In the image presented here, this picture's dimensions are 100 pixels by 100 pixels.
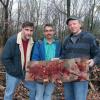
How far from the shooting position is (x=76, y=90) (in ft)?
17.5

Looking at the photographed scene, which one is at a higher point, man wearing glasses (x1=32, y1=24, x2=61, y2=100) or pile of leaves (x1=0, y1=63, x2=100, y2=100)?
man wearing glasses (x1=32, y1=24, x2=61, y2=100)

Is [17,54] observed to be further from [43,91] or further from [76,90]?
[76,90]

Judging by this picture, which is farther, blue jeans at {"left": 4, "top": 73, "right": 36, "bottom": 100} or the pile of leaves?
the pile of leaves

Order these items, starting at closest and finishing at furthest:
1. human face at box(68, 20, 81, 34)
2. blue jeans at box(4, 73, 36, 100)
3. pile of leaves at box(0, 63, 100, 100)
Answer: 1. human face at box(68, 20, 81, 34)
2. blue jeans at box(4, 73, 36, 100)
3. pile of leaves at box(0, 63, 100, 100)

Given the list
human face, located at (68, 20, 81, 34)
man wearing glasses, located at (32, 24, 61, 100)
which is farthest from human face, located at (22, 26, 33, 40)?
human face, located at (68, 20, 81, 34)

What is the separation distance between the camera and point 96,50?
5.27 m

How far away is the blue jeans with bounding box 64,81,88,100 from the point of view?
5.29 metres

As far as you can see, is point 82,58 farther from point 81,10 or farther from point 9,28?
point 81,10

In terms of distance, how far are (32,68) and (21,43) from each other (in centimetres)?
49

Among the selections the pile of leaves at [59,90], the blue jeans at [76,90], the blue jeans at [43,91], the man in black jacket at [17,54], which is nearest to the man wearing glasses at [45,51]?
the blue jeans at [43,91]

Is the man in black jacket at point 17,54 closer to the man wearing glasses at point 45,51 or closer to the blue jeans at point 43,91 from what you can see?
the man wearing glasses at point 45,51

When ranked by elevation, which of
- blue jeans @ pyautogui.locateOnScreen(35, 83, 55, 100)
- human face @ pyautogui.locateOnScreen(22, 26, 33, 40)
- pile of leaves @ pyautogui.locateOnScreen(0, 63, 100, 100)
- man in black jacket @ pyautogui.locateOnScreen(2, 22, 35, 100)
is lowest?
pile of leaves @ pyautogui.locateOnScreen(0, 63, 100, 100)

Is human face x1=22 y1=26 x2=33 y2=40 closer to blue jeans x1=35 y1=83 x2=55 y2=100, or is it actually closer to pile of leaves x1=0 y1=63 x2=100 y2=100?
blue jeans x1=35 y1=83 x2=55 y2=100

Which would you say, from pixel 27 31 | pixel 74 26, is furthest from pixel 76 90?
pixel 27 31
